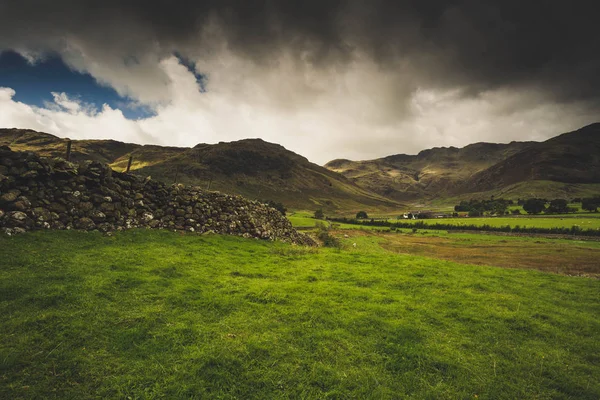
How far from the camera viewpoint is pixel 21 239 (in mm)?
12039

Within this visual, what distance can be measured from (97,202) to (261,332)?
13369 millimetres

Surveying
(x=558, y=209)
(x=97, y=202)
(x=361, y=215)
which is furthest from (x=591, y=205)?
(x=97, y=202)

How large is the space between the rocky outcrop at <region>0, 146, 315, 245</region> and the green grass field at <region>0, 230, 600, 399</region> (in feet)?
4.82

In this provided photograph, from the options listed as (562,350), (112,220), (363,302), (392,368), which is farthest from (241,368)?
(112,220)

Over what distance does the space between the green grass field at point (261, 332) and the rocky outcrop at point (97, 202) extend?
147cm

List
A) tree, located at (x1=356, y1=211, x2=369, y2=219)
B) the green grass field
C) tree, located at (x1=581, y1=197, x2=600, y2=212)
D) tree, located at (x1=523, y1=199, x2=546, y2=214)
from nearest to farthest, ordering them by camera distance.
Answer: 1. the green grass field
2. tree, located at (x1=581, y1=197, x2=600, y2=212)
3. tree, located at (x1=523, y1=199, x2=546, y2=214)
4. tree, located at (x1=356, y1=211, x2=369, y2=219)

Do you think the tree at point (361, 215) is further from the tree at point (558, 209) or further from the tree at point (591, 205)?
the tree at point (591, 205)

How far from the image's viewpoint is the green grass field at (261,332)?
661 centimetres

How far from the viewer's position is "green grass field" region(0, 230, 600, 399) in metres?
6.61

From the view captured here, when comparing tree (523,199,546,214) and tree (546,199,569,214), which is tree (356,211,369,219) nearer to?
tree (523,199,546,214)

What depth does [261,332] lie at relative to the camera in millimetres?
8633

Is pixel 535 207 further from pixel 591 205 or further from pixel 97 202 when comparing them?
pixel 97 202

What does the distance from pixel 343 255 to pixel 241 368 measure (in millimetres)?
14682

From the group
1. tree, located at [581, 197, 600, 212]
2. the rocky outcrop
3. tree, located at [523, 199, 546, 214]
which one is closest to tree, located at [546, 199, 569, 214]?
tree, located at [523, 199, 546, 214]
